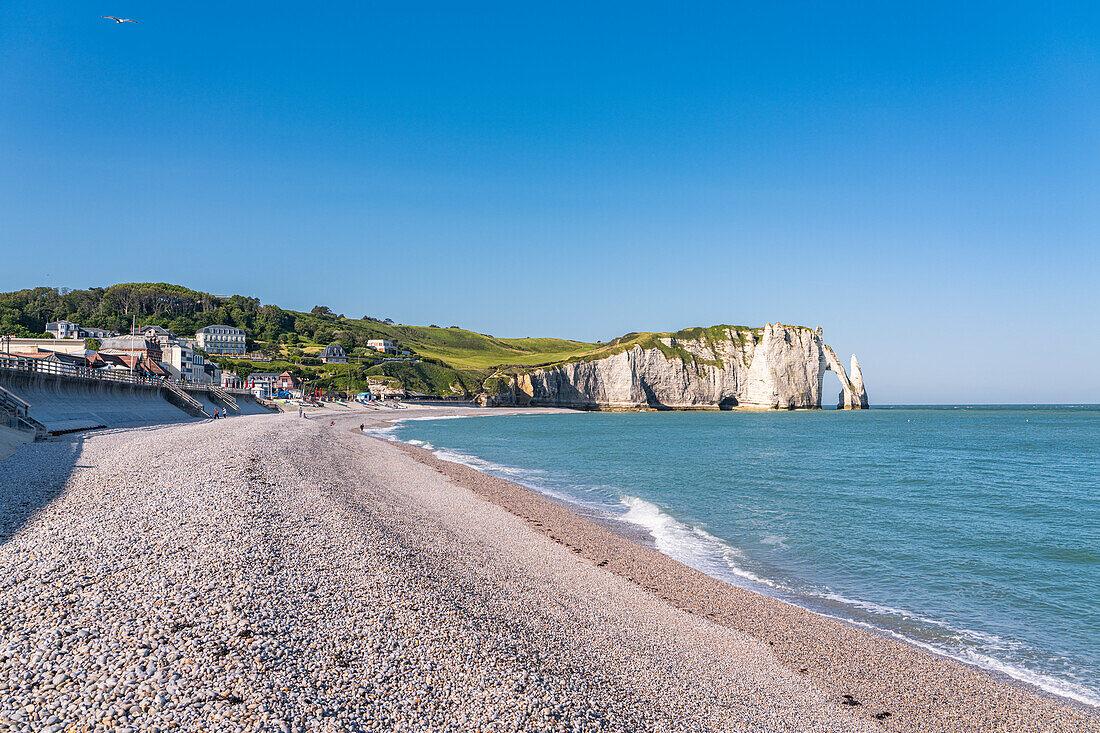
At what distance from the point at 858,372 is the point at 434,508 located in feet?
517

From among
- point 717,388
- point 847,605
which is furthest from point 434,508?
point 717,388

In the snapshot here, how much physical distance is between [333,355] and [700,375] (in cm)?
8876

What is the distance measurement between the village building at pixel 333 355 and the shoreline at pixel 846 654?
13891 cm

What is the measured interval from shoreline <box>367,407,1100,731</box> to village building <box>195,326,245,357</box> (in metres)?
144

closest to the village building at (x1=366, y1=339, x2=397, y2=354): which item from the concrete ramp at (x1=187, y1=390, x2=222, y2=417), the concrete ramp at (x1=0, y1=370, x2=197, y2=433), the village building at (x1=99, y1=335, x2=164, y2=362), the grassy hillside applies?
the grassy hillside

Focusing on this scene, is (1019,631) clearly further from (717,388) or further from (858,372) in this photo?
(858,372)

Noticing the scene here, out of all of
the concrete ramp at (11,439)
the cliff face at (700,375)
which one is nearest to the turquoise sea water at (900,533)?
the concrete ramp at (11,439)

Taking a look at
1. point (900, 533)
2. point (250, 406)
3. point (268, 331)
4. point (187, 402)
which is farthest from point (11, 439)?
point (268, 331)

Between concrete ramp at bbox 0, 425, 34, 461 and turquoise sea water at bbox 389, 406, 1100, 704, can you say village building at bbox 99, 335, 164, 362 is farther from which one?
turquoise sea water at bbox 389, 406, 1100, 704

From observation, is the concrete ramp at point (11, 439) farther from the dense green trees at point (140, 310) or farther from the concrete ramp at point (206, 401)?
the dense green trees at point (140, 310)

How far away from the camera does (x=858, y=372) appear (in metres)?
154

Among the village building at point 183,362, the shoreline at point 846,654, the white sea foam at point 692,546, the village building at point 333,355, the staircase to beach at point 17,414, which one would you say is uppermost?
the village building at point 333,355

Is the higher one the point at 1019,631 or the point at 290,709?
the point at 290,709

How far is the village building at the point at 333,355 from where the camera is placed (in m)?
145
